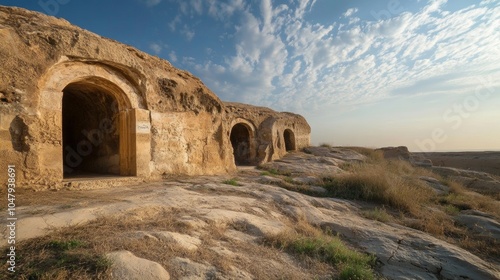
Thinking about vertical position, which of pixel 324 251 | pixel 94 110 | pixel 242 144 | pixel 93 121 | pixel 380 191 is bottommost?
pixel 324 251

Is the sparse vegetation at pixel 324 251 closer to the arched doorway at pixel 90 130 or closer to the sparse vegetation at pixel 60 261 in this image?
the sparse vegetation at pixel 60 261

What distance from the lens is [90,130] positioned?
317 inches

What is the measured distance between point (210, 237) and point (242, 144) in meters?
11.9

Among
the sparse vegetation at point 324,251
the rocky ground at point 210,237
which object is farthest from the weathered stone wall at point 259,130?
the sparse vegetation at point 324,251

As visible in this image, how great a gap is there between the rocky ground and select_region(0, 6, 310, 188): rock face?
106 centimetres

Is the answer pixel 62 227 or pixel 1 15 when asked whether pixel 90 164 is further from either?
pixel 62 227

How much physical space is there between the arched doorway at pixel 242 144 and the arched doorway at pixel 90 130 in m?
7.67

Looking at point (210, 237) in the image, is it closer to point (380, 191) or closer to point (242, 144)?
point (380, 191)

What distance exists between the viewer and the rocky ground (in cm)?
232

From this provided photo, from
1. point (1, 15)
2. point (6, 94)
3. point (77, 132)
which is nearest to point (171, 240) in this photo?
point (6, 94)

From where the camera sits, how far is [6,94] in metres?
4.61

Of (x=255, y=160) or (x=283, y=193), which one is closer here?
(x=283, y=193)

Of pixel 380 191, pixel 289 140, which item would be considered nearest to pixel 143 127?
pixel 380 191

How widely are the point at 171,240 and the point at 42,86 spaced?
4384 millimetres
